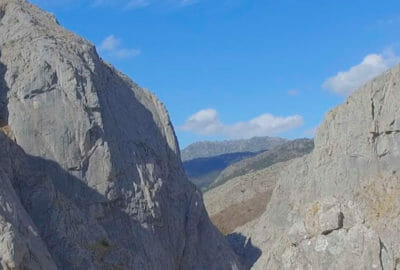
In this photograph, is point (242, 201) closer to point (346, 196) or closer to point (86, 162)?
point (346, 196)

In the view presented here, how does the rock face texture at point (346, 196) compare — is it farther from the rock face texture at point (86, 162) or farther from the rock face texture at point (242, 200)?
the rock face texture at point (242, 200)

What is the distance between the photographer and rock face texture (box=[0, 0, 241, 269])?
31.5 metres

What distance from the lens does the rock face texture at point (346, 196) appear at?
1888 cm

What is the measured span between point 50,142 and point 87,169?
8.80 ft

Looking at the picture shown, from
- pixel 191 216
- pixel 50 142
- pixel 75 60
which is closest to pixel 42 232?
pixel 50 142

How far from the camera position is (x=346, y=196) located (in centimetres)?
3962

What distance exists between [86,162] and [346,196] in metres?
15.8

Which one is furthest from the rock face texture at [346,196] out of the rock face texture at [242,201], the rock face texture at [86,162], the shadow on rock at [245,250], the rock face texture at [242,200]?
the rock face texture at [242,200]

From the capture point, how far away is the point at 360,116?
48.0 meters

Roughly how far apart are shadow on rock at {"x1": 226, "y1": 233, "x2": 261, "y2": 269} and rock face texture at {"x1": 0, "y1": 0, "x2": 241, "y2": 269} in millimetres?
5693

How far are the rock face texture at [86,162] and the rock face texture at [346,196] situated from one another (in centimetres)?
746

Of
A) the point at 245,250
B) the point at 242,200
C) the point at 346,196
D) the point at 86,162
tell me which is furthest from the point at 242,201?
the point at 86,162

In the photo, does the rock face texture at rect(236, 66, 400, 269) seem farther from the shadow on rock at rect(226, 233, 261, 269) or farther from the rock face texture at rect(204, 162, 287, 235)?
the rock face texture at rect(204, 162, 287, 235)

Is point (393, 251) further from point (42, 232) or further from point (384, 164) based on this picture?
point (384, 164)
